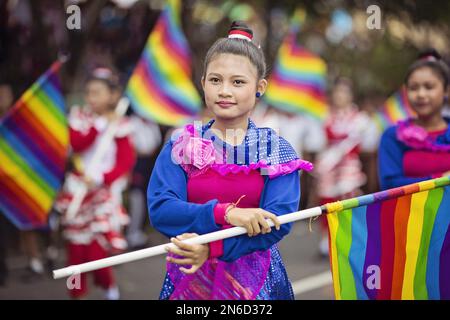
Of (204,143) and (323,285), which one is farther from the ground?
(204,143)

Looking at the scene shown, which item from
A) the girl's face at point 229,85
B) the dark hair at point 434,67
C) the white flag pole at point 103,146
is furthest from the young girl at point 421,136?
the white flag pole at point 103,146

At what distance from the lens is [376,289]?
145 inches

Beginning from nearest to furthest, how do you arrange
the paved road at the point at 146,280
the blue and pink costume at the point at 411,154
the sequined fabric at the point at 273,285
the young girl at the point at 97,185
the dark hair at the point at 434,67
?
the sequined fabric at the point at 273,285 < the blue and pink costume at the point at 411,154 < the dark hair at the point at 434,67 < the young girl at the point at 97,185 < the paved road at the point at 146,280

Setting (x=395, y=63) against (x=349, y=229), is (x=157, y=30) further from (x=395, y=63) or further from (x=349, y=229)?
(x=395, y=63)

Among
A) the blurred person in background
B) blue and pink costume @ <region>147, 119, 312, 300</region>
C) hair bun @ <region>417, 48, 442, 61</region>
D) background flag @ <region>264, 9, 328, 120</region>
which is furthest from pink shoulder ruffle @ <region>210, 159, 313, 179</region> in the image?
the blurred person in background

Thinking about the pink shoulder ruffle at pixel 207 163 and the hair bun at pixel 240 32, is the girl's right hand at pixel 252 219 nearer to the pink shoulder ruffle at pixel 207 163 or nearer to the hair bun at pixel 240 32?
the pink shoulder ruffle at pixel 207 163

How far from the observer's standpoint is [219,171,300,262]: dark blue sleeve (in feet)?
10.6

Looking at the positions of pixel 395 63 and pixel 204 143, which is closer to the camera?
pixel 204 143

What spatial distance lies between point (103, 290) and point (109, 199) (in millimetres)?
787

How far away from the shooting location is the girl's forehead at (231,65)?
3.40 m

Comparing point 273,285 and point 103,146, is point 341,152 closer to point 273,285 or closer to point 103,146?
point 103,146
